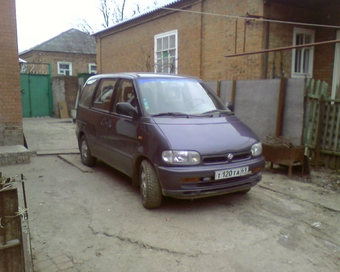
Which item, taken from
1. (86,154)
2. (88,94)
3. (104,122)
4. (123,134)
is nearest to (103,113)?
(104,122)

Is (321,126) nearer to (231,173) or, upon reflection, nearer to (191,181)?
(231,173)

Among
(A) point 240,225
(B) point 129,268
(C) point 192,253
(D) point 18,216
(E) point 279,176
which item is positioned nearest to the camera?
(D) point 18,216

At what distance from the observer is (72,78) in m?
17.1

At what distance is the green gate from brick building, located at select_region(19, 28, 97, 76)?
451 inches

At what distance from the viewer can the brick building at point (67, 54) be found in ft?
92.0

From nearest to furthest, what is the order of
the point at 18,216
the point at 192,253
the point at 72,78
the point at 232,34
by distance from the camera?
the point at 18,216 < the point at 192,253 < the point at 232,34 < the point at 72,78

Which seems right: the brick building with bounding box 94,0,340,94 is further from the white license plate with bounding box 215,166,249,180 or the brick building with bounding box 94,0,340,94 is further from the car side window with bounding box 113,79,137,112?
the white license plate with bounding box 215,166,249,180

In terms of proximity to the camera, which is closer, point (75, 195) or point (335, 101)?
point (75, 195)

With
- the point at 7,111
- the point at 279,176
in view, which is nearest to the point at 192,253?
the point at 279,176

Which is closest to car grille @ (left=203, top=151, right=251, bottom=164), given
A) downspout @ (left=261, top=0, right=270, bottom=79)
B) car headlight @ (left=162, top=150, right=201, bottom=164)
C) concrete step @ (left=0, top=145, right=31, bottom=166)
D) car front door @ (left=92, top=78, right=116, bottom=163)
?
car headlight @ (left=162, top=150, right=201, bottom=164)

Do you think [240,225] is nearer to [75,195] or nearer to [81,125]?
[75,195]

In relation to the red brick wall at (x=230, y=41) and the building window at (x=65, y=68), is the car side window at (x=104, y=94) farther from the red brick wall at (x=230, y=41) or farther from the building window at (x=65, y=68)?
the building window at (x=65, y=68)

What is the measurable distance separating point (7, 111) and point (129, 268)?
559cm

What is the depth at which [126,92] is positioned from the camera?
5.21m
